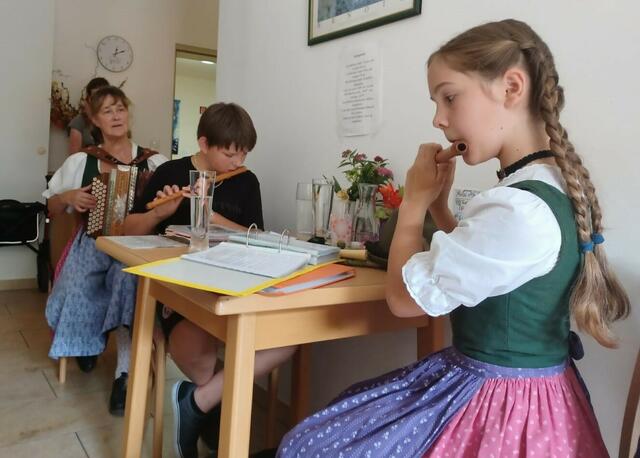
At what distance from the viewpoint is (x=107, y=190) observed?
2.05 meters

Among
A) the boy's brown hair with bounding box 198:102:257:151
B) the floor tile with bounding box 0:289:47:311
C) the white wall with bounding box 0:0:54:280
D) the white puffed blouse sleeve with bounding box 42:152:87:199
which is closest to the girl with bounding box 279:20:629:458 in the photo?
the boy's brown hair with bounding box 198:102:257:151

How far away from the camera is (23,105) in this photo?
12.1ft

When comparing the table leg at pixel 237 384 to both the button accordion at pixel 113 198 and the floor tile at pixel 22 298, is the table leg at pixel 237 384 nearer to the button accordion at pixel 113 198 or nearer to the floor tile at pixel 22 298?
the button accordion at pixel 113 198

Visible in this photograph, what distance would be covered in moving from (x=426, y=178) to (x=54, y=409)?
167 cm

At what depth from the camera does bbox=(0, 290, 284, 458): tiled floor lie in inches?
65.8

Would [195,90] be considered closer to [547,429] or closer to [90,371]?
[90,371]

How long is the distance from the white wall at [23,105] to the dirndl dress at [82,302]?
1.97 m

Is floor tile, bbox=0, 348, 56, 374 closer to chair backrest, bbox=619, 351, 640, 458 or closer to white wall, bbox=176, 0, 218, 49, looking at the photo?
chair backrest, bbox=619, 351, 640, 458

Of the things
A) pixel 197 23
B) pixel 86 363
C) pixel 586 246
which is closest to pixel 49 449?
pixel 86 363

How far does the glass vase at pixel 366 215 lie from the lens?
1.31 m

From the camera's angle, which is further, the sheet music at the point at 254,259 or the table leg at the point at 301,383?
the table leg at the point at 301,383

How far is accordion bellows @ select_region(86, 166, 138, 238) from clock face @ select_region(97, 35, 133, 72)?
2.54m

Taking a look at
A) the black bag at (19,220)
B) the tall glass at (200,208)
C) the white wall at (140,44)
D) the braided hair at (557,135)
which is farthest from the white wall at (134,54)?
the braided hair at (557,135)

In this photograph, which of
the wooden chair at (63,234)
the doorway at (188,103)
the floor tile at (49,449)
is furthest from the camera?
the doorway at (188,103)
